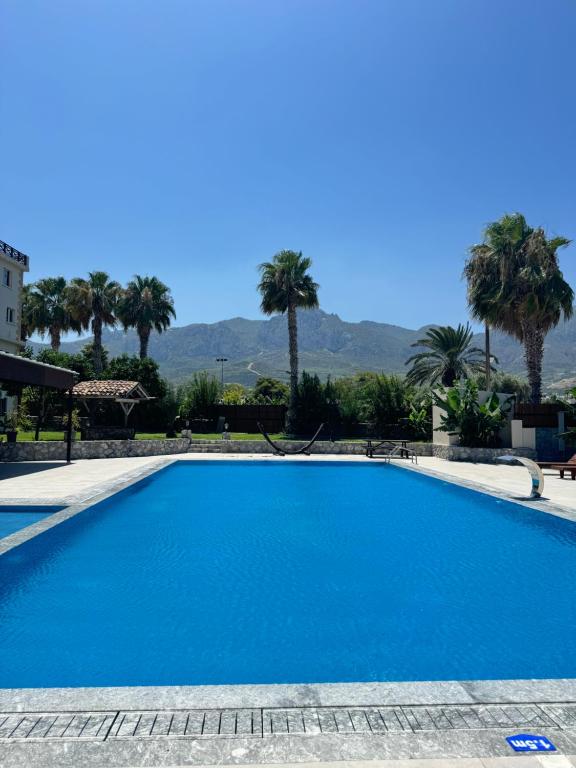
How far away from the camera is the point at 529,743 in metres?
2.48

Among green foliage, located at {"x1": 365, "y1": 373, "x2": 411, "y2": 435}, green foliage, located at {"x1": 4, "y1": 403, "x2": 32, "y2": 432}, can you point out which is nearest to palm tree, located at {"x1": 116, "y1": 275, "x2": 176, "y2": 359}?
green foliage, located at {"x1": 4, "y1": 403, "x2": 32, "y2": 432}

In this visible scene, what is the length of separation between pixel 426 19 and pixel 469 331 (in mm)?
21568

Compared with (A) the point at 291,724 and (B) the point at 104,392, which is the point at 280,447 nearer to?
(B) the point at 104,392

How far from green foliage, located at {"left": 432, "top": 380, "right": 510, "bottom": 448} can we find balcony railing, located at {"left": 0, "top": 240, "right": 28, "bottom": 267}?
24.6 meters

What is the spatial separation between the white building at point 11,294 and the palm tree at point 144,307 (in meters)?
6.91

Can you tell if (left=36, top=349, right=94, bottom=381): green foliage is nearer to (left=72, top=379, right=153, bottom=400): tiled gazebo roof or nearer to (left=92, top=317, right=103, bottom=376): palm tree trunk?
(left=92, top=317, right=103, bottom=376): palm tree trunk

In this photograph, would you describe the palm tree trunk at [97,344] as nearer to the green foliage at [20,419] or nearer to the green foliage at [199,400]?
the green foliage at [199,400]

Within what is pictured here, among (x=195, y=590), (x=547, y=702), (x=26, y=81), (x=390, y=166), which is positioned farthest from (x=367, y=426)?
(x=547, y=702)

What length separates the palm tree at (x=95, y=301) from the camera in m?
35.0

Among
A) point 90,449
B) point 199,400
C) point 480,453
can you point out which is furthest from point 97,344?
point 480,453

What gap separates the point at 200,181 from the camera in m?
19.0

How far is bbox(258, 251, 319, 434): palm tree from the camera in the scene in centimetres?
2873

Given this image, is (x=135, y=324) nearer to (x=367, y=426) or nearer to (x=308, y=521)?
(x=367, y=426)

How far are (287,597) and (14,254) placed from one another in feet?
99.0
